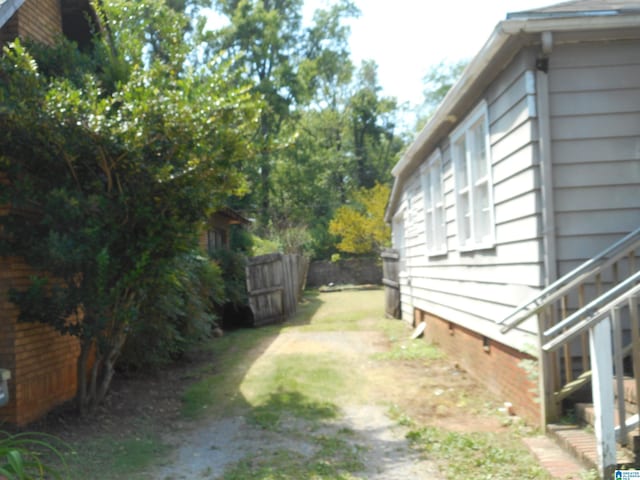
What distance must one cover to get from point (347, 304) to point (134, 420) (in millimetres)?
13515

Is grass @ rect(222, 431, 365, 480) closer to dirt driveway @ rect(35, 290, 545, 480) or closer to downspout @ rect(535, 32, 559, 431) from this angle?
dirt driveway @ rect(35, 290, 545, 480)

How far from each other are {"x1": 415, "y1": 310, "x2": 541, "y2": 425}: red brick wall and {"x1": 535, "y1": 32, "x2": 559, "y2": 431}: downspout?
25 cm

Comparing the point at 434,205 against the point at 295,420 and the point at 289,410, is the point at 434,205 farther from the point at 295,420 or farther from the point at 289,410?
the point at 295,420

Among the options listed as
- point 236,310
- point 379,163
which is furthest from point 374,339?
point 379,163

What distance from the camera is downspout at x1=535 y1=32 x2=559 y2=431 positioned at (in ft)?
18.1

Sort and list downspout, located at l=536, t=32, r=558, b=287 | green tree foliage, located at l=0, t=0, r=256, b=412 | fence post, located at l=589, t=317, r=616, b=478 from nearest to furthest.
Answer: fence post, located at l=589, t=317, r=616, b=478 < downspout, located at l=536, t=32, r=558, b=287 < green tree foliage, located at l=0, t=0, r=256, b=412

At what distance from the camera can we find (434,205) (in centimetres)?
1057

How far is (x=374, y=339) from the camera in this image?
1244 cm

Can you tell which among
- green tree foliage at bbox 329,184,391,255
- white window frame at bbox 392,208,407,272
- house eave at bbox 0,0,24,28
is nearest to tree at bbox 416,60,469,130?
green tree foliage at bbox 329,184,391,255

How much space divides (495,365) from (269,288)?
9028mm

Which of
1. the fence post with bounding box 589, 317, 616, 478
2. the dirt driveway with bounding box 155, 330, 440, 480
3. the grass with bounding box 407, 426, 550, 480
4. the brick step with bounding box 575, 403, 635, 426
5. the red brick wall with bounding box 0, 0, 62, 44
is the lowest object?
the dirt driveway with bounding box 155, 330, 440, 480

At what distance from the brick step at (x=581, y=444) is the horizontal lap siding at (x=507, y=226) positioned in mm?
970

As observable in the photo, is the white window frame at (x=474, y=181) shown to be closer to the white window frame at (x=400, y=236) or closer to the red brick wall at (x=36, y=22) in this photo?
the red brick wall at (x=36, y=22)

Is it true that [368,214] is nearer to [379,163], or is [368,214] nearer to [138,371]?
[379,163]
